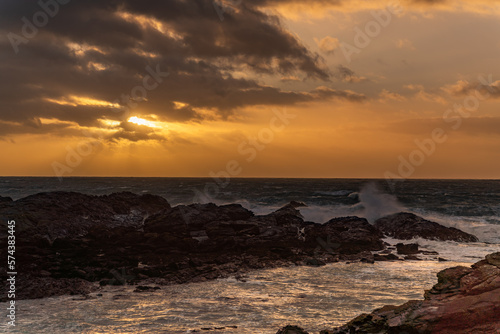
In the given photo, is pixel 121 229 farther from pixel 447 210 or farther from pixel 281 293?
pixel 447 210

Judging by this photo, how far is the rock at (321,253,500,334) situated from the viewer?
7.38 metres

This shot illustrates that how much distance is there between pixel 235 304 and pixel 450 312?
25.3 ft

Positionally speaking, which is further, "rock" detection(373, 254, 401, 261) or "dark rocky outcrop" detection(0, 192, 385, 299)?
"rock" detection(373, 254, 401, 261)

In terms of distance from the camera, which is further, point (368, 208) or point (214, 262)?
point (368, 208)

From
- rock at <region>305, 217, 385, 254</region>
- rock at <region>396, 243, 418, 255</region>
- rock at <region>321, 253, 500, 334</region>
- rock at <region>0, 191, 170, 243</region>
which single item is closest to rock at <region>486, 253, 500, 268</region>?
rock at <region>321, 253, 500, 334</region>

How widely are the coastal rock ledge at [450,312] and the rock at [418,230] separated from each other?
22937 millimetres

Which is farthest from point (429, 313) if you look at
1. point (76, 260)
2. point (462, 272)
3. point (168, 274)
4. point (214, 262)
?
point (76, 260)

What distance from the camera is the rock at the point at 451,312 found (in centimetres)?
738

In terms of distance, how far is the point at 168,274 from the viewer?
17812 millimetres

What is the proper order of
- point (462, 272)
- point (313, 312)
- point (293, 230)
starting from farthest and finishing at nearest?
point (293, 230) < point (313, 312) < point (462, 272)

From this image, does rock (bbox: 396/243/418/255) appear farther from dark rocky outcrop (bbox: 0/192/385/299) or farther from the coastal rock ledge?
the coastal rock ledge

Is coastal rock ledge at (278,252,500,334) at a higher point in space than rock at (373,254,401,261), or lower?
higher

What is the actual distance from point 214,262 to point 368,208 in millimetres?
31366

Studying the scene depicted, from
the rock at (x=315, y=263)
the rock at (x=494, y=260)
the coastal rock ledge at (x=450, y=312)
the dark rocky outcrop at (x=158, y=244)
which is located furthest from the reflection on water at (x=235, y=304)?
the rock at (x=494, y=260)
